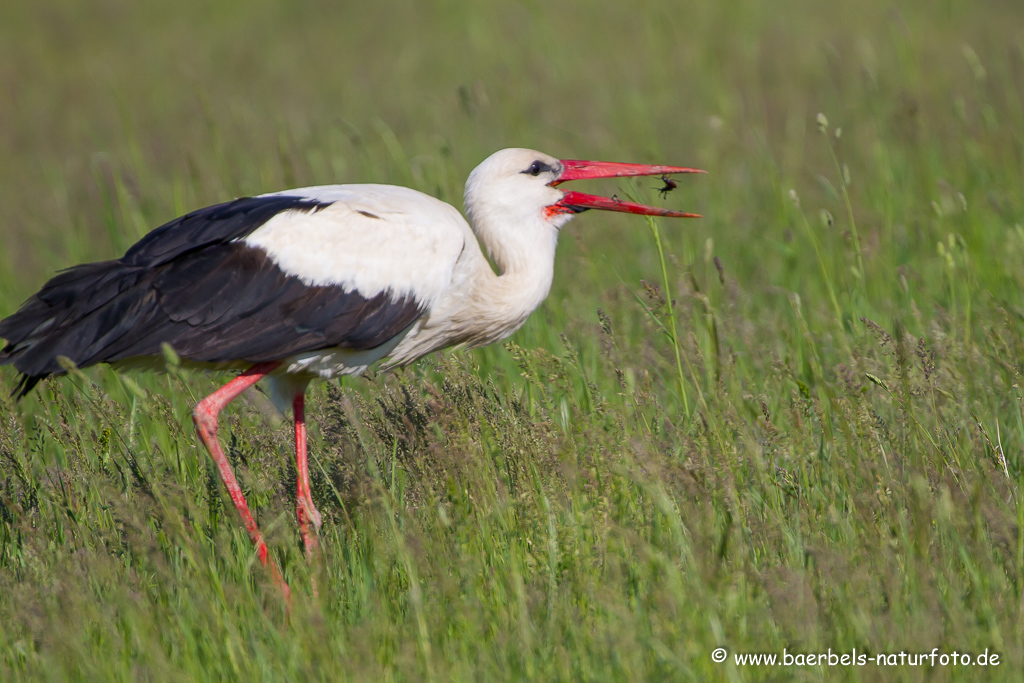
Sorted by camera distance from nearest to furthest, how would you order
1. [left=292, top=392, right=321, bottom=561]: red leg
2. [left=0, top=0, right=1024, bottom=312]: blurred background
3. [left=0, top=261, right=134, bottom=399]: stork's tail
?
[left=292, top=392, right=321, bottom=561]: red leg → [left=0, top=261, right=134, bottom=399]: stork's tail → [left=0, top=0, right=1024, bottom=312]: blurred background

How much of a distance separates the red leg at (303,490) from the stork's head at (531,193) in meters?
1.06

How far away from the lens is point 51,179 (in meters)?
7.98

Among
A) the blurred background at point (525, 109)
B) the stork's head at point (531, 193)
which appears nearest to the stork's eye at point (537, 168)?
the stork's head at point (531, 193)

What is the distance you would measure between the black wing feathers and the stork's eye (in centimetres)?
81

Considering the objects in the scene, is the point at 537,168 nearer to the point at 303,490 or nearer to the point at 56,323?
the point at 303,490

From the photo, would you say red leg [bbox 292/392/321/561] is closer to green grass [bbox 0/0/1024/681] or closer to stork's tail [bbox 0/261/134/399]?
green grass [bbox 0/0/1024/681]

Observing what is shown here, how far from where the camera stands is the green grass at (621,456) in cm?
246

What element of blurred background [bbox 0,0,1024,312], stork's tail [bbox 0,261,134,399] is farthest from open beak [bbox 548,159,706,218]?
stork's tail [bbox 0,261,134,399]

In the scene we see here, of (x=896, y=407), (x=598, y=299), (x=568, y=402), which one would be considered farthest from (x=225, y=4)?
(x=896, y=407)

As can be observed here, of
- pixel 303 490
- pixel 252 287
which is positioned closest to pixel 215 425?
pixel 303 490

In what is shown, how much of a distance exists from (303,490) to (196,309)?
0.74 m

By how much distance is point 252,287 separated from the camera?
11.5 ft

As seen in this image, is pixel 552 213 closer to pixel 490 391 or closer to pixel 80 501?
pixel 490 391

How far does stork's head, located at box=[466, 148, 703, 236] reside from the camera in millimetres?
3986
